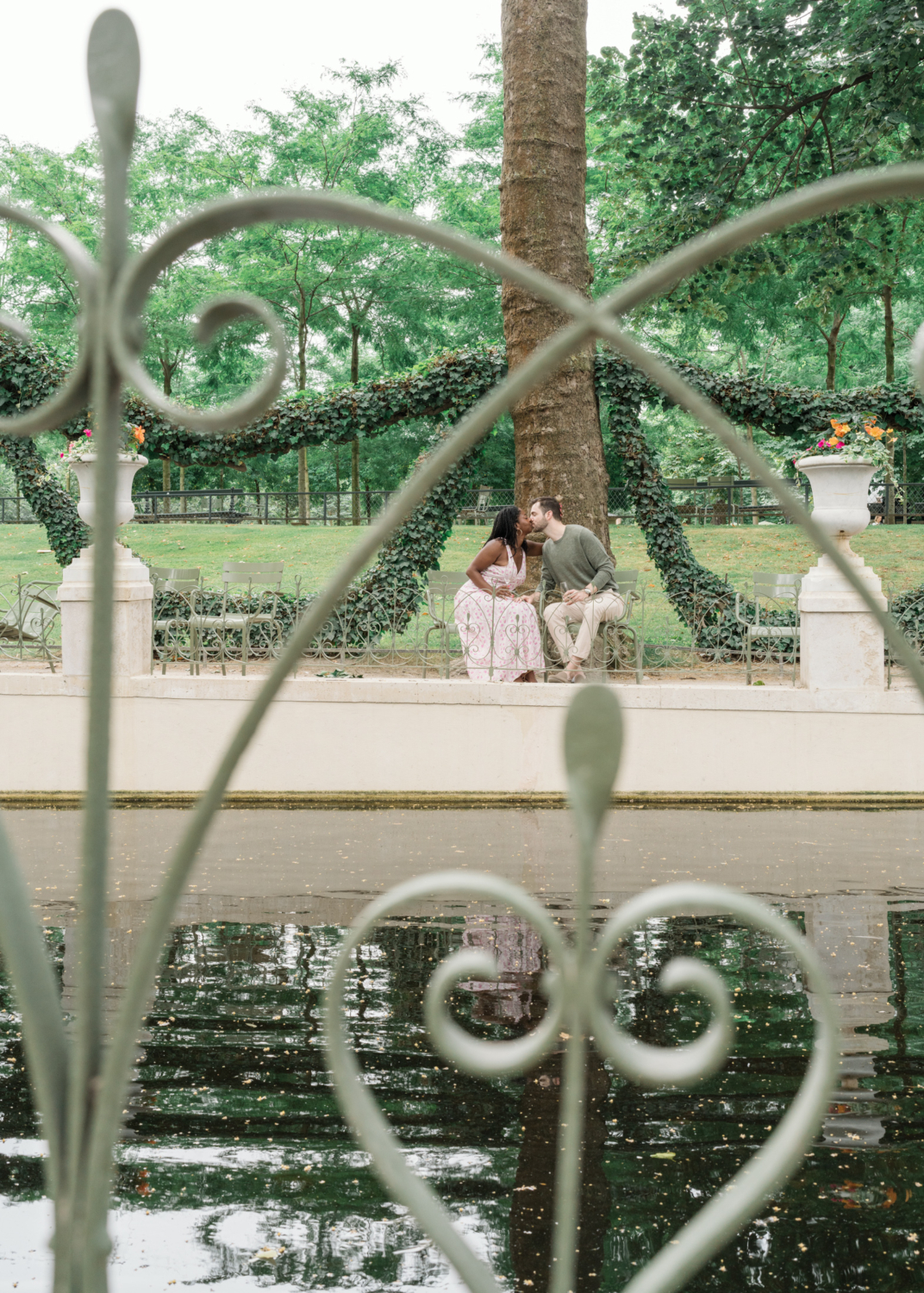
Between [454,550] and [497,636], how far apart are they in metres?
12.6

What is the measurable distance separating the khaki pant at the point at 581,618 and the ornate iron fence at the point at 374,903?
8.81 m

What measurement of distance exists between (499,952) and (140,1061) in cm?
205

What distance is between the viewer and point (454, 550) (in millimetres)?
22281

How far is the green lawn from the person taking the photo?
20203 millimetres

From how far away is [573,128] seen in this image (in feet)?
36.2

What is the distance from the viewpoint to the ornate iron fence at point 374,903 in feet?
3.06

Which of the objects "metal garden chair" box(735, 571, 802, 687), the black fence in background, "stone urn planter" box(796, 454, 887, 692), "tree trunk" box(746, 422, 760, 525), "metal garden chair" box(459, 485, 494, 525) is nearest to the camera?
"stone urn planter" box(796, 454, 887, 692)

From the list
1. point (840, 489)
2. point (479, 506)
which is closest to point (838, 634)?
point (840, 489)

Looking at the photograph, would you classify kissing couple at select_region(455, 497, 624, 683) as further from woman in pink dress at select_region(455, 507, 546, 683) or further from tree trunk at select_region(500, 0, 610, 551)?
tree trunk at select_region(500, 0, 610, 551)


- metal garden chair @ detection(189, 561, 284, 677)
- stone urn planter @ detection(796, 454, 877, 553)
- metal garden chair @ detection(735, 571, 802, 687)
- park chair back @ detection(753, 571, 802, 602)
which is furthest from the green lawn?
stone urn planter @ detection(796, 454, 877, 553)

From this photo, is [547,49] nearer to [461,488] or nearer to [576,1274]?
[461,488]

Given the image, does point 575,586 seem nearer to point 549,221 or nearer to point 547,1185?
point 549,221

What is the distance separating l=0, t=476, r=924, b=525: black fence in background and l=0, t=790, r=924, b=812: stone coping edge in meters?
16.6

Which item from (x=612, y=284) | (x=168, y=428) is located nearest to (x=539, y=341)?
(x=168, y=428)
